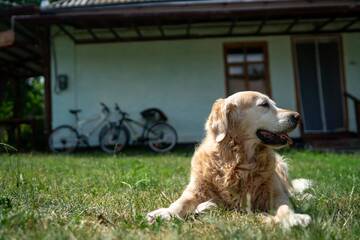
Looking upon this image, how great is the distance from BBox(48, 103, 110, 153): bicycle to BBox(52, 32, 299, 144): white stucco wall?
1.67ft

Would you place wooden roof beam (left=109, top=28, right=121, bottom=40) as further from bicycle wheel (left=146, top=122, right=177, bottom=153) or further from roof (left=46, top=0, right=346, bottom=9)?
bicycle wheel (left=146, top=122, right=177, bottom=153)

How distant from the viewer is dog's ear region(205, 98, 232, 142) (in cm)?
357

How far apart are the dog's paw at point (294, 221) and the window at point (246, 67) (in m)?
10.7

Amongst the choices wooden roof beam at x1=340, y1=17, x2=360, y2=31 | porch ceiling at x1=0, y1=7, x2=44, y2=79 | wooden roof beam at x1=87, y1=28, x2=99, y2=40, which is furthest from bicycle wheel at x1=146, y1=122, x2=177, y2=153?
wooden roof beam at x1=340, y1=17, x2=360, y2=31

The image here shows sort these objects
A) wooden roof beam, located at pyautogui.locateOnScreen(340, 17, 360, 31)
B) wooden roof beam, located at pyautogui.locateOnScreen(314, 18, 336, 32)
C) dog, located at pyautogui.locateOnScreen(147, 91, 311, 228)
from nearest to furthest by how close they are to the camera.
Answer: dog, located at pyautogui.locateOnScreen(147, 91, 311, 228), wooden roof beam, located at pyautogui.locateOnScreen(314, 18, 336, 32), wooden roof beam, located at pyautogui.locateOnScreen(340, 17, 360, 31)

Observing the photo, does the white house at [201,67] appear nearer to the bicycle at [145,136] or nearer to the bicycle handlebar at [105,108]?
the bicycle handlebar at [105,108]

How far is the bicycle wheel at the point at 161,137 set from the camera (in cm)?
1190

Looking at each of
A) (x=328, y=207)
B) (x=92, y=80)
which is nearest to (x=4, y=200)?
(x=328, y=207)

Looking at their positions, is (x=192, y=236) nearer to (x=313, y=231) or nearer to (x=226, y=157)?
(x=313, y=231)

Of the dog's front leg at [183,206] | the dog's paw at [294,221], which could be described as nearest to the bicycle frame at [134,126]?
the dog's front leg at [183,206]

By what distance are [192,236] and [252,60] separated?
11.4 meters

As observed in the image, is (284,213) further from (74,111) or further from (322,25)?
(322,25)

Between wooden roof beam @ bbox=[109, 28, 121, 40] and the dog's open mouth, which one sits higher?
wooden roof beam @ bbox=[109, 28, 121, 40]

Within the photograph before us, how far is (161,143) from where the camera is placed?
11930mm
